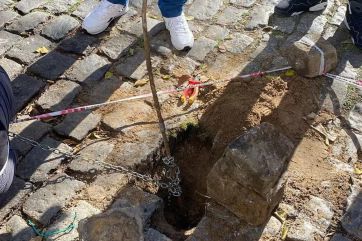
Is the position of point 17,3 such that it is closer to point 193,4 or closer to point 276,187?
point 193,4

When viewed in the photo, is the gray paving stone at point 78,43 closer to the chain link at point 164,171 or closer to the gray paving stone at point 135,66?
the gray paving stone at point 135,66

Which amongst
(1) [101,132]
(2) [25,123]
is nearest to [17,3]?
(2) [25,123]

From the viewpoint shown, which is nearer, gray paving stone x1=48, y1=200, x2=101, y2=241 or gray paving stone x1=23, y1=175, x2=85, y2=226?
gray paving stone x1=48, y1=200, x2=101, y2=241

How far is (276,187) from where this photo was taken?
108 inches

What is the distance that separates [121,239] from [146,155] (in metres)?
0.80

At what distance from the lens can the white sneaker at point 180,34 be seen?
418 centimetres

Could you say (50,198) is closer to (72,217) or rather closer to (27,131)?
(72,217)

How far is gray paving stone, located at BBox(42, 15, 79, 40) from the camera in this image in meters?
4.34

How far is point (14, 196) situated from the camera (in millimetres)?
3062

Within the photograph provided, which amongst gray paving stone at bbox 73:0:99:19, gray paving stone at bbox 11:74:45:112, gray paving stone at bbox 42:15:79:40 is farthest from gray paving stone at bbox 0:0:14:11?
gray paving stone at bbox 11:74:45:112

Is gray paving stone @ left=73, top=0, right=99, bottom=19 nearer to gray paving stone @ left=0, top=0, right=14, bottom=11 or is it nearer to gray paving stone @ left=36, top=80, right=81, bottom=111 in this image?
gray paving stone @ left=0, top=0, right=14, bottom=11

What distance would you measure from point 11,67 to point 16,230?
→ 65.6 inches

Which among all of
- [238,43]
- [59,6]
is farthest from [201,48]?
[59,6]

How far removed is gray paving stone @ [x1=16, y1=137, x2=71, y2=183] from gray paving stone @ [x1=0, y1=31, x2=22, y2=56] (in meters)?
1.26
